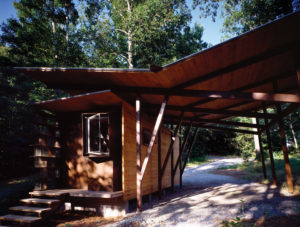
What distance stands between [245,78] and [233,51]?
2.09 m

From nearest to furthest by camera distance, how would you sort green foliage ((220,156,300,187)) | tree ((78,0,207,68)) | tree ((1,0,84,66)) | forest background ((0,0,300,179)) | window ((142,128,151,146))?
window ((142,128,151,146))
green foliage ((220,156,300,187))
forest background ((0,0,300,179))
tree ((1,0,84,66))
tree ((78,0,207,68))

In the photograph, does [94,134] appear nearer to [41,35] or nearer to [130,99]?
[130,99]

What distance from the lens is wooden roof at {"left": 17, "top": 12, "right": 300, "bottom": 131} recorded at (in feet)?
13.2

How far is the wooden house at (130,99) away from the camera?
441 centimetres

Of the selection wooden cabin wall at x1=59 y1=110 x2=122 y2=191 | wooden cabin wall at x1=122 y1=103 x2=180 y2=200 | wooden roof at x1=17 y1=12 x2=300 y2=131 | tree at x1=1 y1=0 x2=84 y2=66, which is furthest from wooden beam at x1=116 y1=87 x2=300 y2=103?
tree at x1=1 y1=0 x2=84 y2=66

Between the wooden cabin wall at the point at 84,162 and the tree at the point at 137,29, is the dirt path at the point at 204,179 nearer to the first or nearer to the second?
the wooden cabin wall at the point at 84,162

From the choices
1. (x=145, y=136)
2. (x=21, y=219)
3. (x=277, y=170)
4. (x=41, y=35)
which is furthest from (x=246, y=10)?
(x=21, y=219)

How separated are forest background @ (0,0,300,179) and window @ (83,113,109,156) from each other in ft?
27.0

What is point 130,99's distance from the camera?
5938 millimetres

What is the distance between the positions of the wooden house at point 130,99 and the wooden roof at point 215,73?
2 centimetres

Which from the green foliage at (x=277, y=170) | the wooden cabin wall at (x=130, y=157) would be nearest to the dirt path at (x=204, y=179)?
the green foliage at (x=277, y=170)

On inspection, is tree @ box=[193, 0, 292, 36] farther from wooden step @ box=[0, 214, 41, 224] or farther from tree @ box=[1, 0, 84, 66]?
wooden step @ box=[0, 214, 41, 224]

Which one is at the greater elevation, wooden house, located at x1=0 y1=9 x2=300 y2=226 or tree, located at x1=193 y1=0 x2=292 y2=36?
tree, located at x1=193 y1=0 x2=292 y2=36

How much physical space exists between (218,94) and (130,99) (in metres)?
2.37
